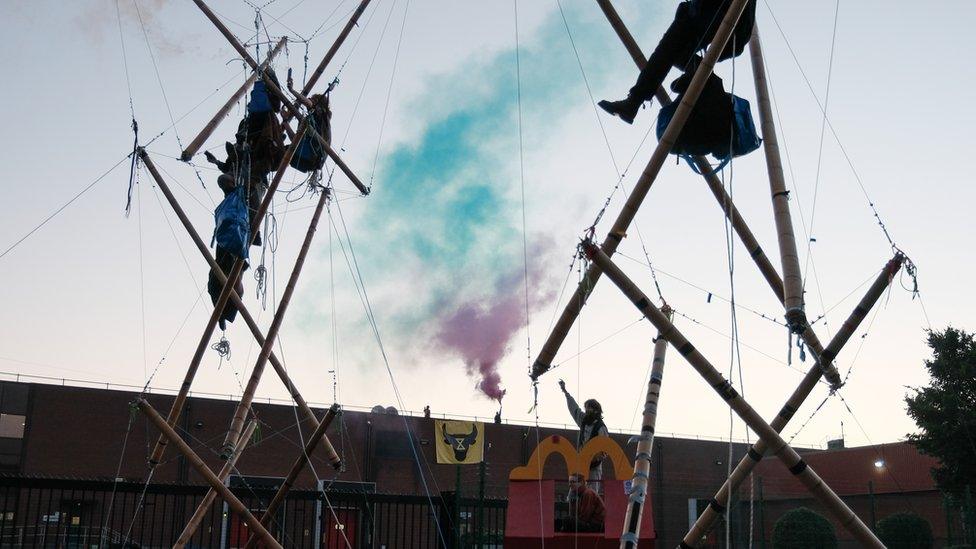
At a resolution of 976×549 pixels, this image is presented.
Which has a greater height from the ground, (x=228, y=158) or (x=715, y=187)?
(x=228, y=158)

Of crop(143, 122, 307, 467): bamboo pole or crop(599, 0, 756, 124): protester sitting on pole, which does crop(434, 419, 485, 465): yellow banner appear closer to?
crop(143, 122, 307, 467): bamboo pole

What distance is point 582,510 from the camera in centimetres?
949

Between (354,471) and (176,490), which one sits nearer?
(176,490)

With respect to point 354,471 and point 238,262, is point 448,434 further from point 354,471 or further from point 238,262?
point 238,262

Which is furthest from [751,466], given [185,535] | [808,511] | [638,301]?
[808,511]

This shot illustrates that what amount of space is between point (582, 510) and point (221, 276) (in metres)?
7.00

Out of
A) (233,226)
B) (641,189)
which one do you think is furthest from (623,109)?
(233,226)

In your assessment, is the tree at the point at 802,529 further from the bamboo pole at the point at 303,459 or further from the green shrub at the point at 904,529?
the bamboo pole at the point at 303,459

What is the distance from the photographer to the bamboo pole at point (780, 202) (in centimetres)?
746

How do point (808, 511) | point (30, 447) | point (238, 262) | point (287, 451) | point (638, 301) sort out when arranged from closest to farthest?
point (638, 301) < point (238, 262) < point (808, 511) < point (30, 447) < point (287, 451)

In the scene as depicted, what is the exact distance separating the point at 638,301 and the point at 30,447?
33.1 meters

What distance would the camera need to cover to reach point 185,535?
12438mm

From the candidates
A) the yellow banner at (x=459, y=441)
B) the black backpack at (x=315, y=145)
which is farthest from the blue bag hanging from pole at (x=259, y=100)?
the yellow banner at (x=459, y=441)

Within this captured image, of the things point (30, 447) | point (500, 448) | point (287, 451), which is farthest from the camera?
point (500, 448)
